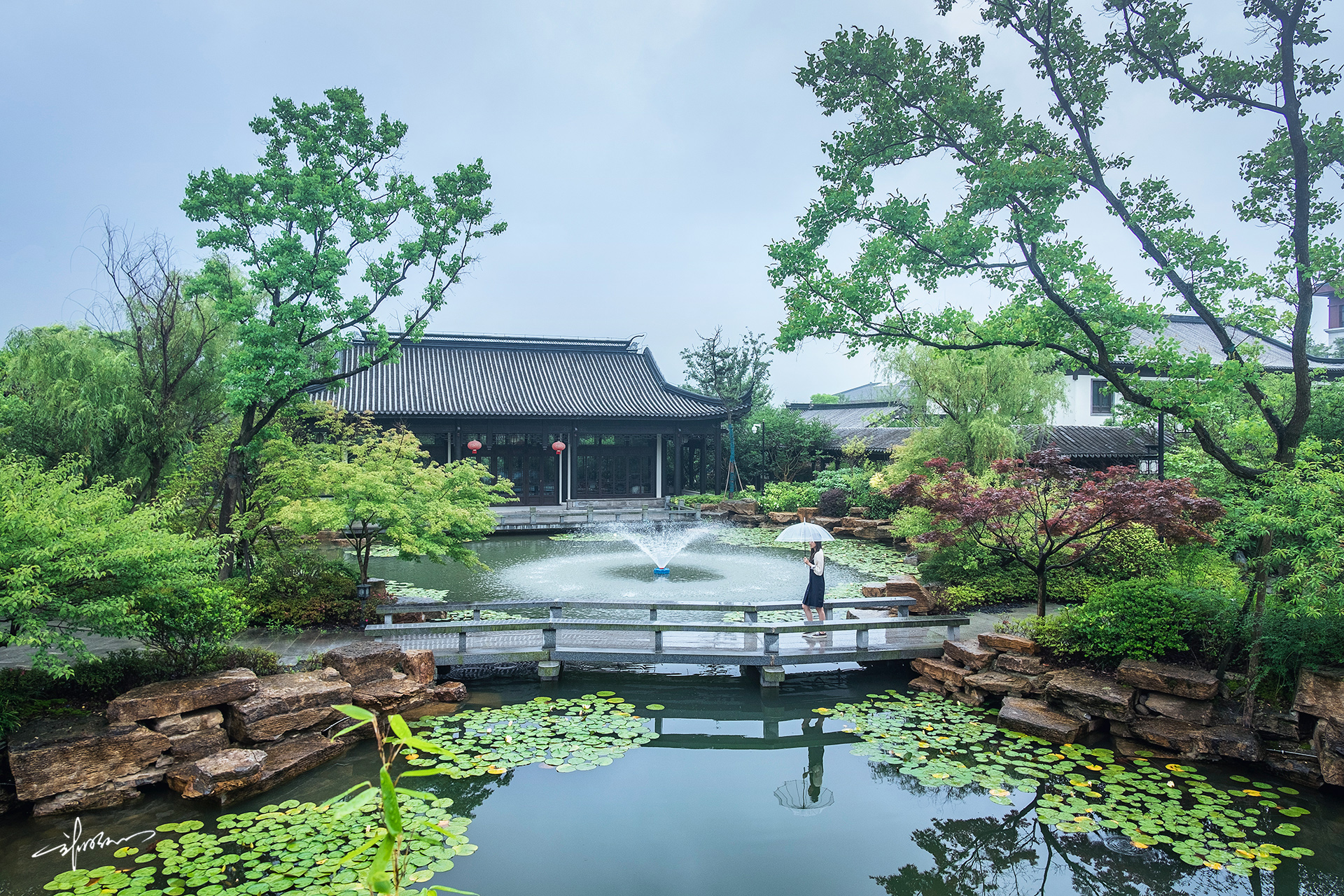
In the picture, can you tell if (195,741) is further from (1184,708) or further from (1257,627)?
(1257,627)

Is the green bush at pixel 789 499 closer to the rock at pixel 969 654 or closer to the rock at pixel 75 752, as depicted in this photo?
the rock at pixel 969 654

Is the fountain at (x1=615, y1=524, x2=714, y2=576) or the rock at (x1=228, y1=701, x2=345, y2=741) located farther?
the fountain at (x1=615, y1=524, x2=714, y2=576)

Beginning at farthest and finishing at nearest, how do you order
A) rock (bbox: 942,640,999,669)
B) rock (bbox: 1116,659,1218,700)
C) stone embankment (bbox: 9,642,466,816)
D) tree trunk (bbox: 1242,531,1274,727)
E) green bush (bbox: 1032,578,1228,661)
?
rock (bbox: 942,640,999,669) < green bush (bbox: 1032,578,1228,661) < rock (bbox: 1116,659,1218,700) < tree trunk (bbox: 1242,531,1274,727) < stone embankment (bbox: 9,642,466,816)

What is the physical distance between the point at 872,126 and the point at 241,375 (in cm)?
847

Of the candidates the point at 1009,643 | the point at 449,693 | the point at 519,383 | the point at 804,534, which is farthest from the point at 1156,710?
the point at 519,383

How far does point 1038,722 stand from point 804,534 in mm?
3572

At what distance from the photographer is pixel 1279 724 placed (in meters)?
6.62

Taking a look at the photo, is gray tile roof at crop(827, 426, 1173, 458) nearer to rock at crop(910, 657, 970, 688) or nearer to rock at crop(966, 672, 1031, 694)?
rock at crop(910, 657, 970, 688)

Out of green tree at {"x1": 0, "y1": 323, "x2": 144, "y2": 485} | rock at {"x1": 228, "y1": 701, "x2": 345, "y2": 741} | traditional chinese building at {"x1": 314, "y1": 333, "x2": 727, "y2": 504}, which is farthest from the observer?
traditional chinese building at {"x1": 314, "y1": 333, "x2": 727, "y2": 504}

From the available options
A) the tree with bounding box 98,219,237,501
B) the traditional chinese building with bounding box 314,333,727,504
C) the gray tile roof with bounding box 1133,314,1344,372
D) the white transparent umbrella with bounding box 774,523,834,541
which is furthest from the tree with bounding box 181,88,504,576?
the gray tile roof with bounding box 1133,314,1344,372

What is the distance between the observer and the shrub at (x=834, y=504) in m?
21.0

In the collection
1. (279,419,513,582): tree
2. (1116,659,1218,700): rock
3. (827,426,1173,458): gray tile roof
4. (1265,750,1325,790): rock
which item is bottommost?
(1265,750,1325,790): rock

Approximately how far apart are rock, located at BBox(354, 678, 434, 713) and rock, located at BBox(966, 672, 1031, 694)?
5.61 metres

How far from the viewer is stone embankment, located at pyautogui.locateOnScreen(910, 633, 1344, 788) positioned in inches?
248
